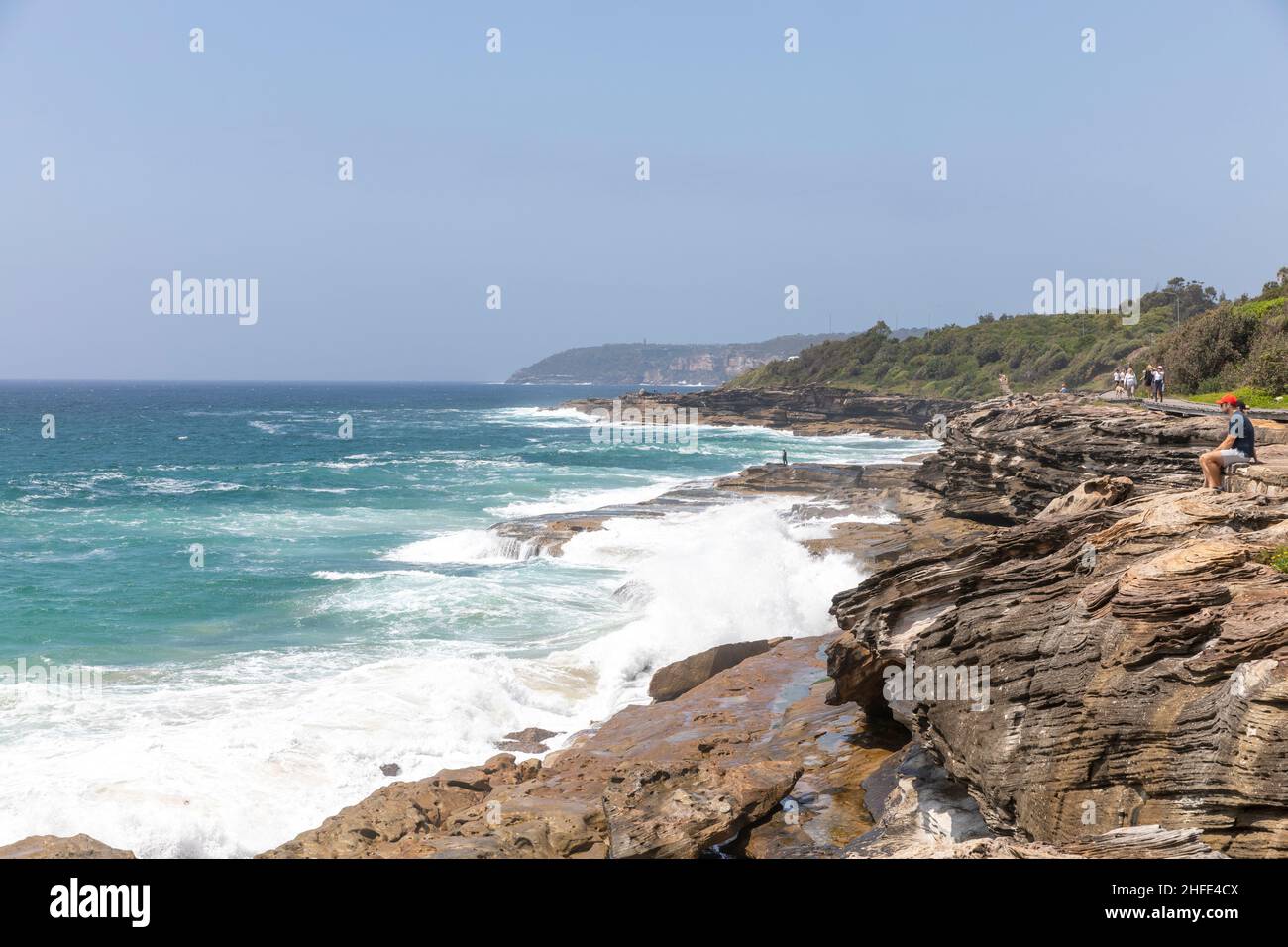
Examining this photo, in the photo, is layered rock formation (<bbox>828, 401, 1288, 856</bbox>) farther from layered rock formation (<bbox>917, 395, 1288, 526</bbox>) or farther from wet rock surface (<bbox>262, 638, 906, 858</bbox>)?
layered rock formation (<bbox>917, 395, 1288, 526</bbox>)

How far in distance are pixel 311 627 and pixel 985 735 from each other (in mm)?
16855

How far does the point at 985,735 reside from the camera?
343 inches

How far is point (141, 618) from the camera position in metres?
22.9

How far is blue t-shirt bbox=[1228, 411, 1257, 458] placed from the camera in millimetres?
11312

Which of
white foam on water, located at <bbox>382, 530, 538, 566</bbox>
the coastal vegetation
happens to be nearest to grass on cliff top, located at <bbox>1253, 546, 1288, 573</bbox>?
the coastal vegetation

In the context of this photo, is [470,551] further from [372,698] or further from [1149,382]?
[1149,382]

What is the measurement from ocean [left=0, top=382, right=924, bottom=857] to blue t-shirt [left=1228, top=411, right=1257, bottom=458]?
33.4 feet

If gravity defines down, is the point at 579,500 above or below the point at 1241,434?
below

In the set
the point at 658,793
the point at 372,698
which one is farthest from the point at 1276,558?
the point at 372,698

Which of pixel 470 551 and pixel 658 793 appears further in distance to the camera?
pixel 470 551

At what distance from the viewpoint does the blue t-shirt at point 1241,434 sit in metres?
11.3

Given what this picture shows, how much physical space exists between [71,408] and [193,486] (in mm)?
98916
